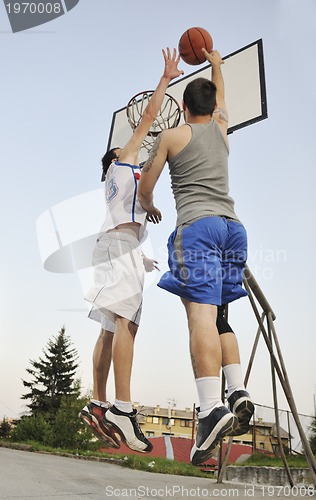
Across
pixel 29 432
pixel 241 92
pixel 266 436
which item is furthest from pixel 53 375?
pixel 241 92

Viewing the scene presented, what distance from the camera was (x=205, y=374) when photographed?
6.70 feet

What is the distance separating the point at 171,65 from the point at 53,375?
34.3m

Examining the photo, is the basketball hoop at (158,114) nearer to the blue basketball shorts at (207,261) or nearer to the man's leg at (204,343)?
the blue basketball shorts at (207,261)

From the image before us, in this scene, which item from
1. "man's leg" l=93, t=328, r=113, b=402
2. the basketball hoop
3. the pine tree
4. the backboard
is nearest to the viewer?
"man's leg" l=93, t=328, r=113, b=402

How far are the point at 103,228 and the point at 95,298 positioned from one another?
48 centimetres

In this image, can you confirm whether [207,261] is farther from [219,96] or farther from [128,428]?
[219,96]

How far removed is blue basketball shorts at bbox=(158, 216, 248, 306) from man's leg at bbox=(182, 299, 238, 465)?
0.08m

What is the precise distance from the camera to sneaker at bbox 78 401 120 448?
96.4 inches

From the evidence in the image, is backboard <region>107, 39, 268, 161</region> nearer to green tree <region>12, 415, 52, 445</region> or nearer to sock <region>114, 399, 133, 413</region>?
sock <region>114, 399, 133, 413</region>

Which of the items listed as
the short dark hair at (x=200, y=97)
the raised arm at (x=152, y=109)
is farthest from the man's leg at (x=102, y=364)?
the short dark hair at (x=200, y=97)

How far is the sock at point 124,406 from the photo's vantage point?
242cm

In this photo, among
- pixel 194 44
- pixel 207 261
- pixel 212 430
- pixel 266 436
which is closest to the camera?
pixel 212 430

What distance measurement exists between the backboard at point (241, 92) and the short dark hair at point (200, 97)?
A: 2.18 metres

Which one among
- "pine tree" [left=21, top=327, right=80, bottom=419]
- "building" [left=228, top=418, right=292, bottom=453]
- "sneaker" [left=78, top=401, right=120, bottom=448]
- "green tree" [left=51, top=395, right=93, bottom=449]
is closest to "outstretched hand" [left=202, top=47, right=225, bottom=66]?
"sneaker" [left=78, top=401, right=120, bottom=448]
